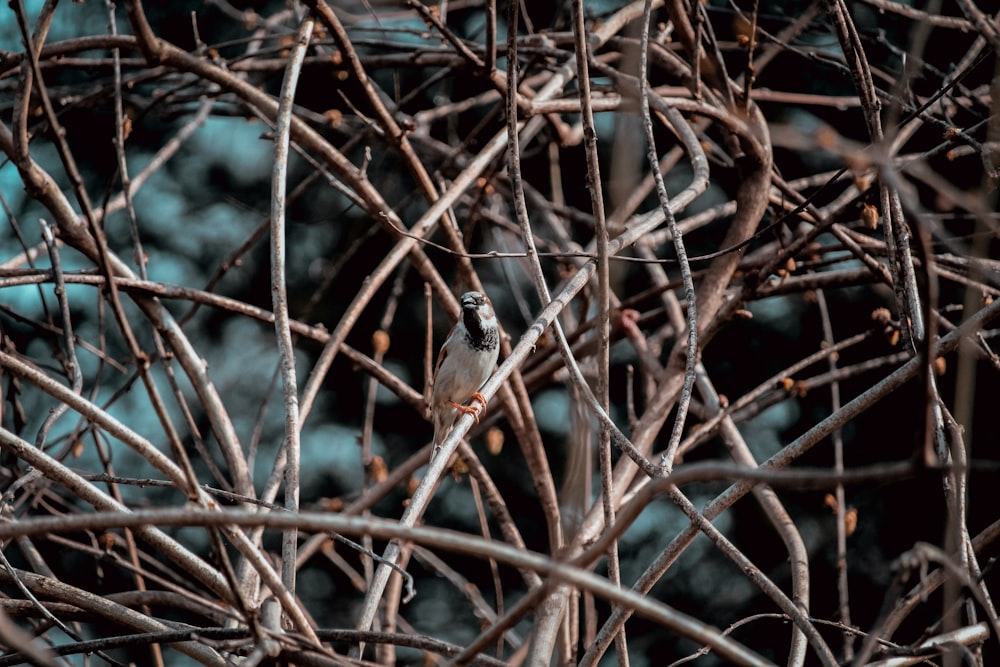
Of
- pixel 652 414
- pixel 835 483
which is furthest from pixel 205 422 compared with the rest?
pixel 835 483

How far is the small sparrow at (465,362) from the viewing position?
16.5 ft

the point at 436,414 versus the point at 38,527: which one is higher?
the point at 38,527

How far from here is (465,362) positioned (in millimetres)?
5152

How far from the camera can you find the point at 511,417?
4340mm

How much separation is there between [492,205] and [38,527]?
405cm

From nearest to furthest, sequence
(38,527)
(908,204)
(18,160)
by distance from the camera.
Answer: (908,204) → (38,527) → (18,160)

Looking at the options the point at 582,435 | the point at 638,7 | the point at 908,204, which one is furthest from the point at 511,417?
the point at 908,204

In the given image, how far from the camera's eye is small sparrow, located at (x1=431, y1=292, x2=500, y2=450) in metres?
5.03

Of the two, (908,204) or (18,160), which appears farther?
(18,160)

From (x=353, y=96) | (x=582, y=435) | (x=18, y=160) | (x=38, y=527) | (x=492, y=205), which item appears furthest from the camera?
(x=353, y=96)

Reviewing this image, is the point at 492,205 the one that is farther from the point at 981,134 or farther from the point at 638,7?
the point at 981,134

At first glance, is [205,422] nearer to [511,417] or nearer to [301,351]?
[301,351]

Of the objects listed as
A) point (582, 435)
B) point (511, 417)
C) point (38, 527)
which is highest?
point (38, 527)

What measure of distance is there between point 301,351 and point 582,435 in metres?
4.87
